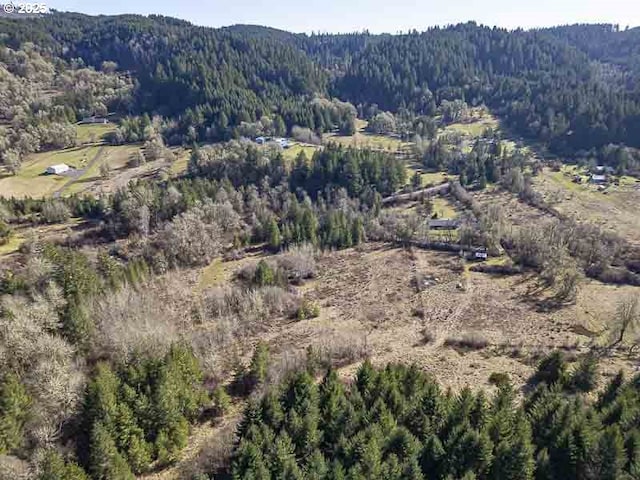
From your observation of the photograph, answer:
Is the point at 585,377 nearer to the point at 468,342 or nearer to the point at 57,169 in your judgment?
the point at 468,342

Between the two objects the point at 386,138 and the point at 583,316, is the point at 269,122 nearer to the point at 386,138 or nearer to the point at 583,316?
the point at 386,138

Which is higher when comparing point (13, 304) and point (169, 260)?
point (13, 304)

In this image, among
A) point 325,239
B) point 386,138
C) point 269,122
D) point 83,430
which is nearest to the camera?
point 83,430

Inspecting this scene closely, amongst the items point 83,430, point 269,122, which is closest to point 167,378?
point 83,430

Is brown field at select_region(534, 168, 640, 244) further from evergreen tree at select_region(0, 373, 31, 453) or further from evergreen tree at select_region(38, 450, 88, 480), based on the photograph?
evergreen tree at select_region(0, 373, 31, 453)

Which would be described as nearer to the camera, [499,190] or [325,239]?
[325,239]

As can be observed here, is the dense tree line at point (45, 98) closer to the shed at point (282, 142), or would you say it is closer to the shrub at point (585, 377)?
the shed at point (282, 142)

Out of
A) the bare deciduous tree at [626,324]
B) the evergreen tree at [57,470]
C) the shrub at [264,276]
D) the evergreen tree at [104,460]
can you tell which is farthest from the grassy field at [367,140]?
the evergreen tree at [57,470]

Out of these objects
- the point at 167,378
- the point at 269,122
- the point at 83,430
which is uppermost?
the point at 269,122
